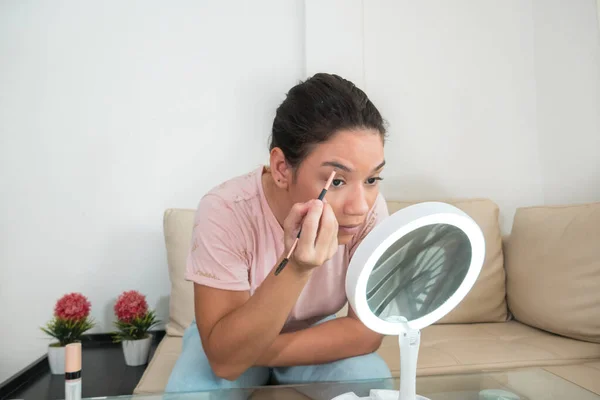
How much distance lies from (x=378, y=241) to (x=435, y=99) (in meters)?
1.33

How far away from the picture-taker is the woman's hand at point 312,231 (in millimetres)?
539

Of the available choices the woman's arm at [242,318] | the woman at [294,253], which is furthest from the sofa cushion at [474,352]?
the woman's arm at [242,318]

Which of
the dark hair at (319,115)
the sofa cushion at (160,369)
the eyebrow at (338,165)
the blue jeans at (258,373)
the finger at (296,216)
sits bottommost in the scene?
the sofa cushion at (160,369)

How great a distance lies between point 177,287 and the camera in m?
Answer: 1.31

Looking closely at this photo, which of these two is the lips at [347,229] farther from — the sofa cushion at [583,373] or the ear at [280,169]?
the sofa cushion at [583,373]

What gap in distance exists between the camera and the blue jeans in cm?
77

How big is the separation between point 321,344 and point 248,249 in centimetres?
22

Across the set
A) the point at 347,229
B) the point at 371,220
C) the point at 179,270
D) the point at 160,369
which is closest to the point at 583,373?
the point at 371,220

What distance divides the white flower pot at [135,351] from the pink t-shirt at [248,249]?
658 mm

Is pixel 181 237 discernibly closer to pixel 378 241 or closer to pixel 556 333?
pixel 378 241

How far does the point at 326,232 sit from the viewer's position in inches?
21.6

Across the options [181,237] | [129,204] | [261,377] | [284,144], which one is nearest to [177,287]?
[181,237]

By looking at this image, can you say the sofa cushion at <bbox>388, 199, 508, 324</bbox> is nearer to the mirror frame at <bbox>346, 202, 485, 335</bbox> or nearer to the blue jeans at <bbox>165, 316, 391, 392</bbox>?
the blue jeans at <bbox>165, 316, 391, 392</bbox>

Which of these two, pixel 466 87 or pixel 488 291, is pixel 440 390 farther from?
pixel 466 87
